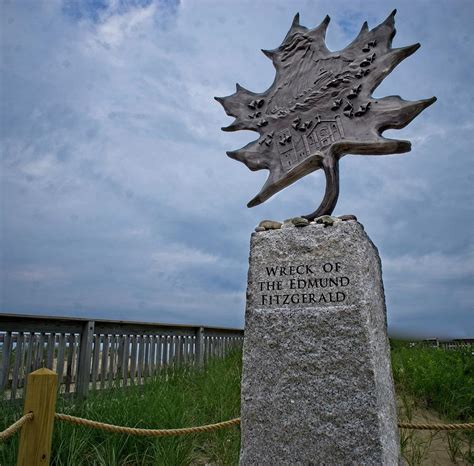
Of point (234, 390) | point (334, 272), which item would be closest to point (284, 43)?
point (334, 272)

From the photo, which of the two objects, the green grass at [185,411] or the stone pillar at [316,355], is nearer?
the stone pillar at [316,355]

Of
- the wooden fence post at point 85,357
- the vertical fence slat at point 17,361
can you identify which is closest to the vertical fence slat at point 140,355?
the wooden fence post at point 85,357

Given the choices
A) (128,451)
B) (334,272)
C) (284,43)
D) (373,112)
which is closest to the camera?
(334,272)

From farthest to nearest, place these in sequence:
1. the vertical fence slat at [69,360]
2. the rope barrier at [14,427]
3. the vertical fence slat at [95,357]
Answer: the vertical fence slat at [95,357] < the vertical fence slat at [69,360] < the rope barrier at [14,427]

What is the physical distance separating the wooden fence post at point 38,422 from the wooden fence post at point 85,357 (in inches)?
150

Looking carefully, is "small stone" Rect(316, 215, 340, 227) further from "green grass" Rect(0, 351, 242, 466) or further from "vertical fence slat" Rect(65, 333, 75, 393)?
"vertical fence slat" Rect(65, 333, 75, 393)

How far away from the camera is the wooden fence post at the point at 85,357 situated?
634cm

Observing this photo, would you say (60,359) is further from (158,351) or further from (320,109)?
(320,109)

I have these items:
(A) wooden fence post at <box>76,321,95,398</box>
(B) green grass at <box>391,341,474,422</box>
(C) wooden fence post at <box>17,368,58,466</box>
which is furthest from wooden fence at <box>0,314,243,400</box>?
(B) green grass at <box>391,341,474,422</box>

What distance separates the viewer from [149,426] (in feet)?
14.3

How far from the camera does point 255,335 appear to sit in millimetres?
3457

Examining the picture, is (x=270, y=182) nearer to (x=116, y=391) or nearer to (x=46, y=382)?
(x=46, y=382)

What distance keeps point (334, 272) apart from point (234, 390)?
3.08 meters

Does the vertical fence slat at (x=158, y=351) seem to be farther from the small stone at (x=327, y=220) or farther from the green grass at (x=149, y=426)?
the small stone at (x=327, y=220)
